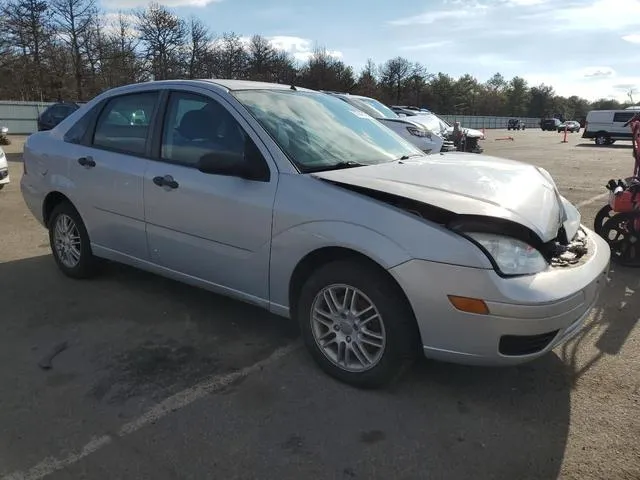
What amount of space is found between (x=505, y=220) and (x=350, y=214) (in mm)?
804

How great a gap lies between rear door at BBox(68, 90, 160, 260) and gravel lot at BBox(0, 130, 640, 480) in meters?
0.59

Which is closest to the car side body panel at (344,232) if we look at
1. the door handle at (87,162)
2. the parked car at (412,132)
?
the door handle at (87,162)

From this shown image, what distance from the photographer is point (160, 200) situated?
3957 millimetres

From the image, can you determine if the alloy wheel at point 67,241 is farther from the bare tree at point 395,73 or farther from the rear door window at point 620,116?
the bare tree at point 395,73

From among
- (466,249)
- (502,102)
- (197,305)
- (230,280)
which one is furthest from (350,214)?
(502,102)

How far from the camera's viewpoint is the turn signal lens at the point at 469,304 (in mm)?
2674

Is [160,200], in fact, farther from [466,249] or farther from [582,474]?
[582,474]

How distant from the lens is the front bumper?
2.66 m

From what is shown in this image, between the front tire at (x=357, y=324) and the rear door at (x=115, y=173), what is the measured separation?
1.67 m

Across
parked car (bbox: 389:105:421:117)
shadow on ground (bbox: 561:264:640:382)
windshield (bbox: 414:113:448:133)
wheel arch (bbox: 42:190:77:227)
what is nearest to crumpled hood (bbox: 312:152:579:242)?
shadow on ground (bbox: 561:264:640:382)

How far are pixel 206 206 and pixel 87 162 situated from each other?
153cm

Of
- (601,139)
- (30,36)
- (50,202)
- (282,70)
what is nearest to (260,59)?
(282,70)

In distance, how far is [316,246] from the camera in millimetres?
3131

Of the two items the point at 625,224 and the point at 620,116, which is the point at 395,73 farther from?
the point at 625,224
